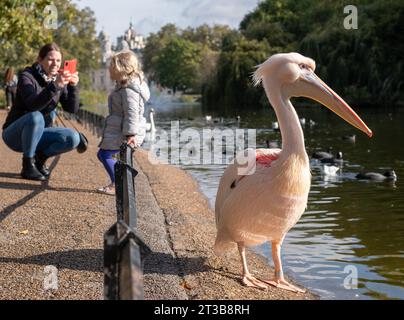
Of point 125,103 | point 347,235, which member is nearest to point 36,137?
point 125,103

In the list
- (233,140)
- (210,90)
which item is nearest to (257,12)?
(210,90)

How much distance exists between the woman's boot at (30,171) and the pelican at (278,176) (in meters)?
3.82

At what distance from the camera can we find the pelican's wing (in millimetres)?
4527

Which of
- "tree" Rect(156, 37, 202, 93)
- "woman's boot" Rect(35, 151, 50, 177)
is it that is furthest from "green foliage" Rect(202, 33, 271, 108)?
"tree" Rect(156, 37, 202, 93)

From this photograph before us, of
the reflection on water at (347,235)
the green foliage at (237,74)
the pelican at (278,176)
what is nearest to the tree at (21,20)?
the reflection on water at (347,235)

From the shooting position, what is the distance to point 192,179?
11.5m

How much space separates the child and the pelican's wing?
220 centimetres

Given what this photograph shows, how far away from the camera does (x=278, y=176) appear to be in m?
4.31

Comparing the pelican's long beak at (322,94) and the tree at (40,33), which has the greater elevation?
the tree at (40,33)

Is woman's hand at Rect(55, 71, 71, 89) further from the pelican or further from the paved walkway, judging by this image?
the pelican

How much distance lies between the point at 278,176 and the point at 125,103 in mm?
3153

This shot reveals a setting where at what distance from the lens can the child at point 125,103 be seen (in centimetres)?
690

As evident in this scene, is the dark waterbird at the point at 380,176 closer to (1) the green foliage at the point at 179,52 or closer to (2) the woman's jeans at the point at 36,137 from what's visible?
(2) the woman's jeans at the point at 36,137

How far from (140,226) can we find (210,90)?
50.8m
